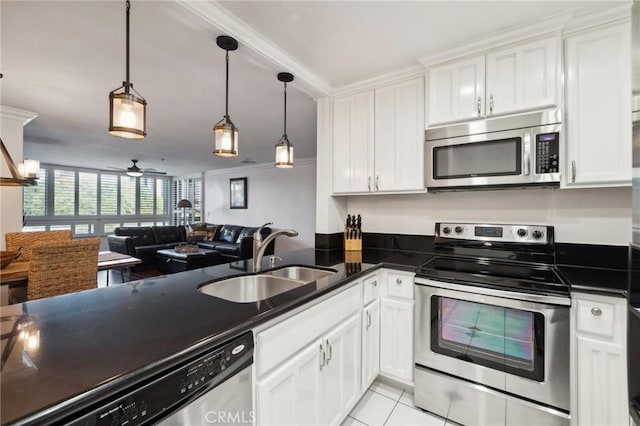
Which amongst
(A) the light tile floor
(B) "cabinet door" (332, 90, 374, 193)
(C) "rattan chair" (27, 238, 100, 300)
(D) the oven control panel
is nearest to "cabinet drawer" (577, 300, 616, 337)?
(D) the oven control panel

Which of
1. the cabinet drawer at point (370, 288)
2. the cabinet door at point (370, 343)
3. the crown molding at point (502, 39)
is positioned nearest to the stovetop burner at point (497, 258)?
the cabinet drawer at point (370, 288)

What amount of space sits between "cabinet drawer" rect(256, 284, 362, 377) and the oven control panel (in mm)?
1104

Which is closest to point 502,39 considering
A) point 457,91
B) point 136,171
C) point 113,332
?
point 457,91

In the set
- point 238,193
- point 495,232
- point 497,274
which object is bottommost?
point 497,274

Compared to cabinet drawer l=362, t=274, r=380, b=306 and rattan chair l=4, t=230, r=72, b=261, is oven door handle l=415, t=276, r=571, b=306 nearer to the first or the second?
cabinet drawer l=362, t=274, r=380, b=306

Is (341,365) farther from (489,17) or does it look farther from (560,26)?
(560,26)

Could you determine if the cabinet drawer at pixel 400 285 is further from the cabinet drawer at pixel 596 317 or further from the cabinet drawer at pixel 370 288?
the cabinet drawer at pixel 596 317

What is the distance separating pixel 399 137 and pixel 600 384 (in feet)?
6.12

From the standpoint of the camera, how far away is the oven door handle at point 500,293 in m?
1.41

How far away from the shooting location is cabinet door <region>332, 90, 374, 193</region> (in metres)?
2.40

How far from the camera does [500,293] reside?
60.6 inches

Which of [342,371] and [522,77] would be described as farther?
[522,77]

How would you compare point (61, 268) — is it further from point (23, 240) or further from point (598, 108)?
point (598, 108)

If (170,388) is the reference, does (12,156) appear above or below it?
above
